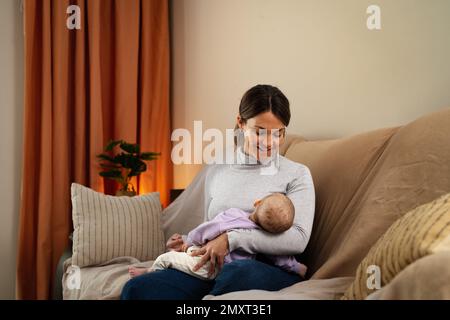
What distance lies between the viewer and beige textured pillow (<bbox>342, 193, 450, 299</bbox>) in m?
0.80

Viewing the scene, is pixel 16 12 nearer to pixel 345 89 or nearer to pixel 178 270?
pixel 345 89

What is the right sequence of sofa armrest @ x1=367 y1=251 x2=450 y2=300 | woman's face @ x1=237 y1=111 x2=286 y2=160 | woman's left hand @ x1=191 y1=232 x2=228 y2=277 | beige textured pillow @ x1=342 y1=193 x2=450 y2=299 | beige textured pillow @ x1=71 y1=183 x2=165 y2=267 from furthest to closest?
1. beige textured pillow @ x1=71 y1=183 x2=165 y2=267
2. woman's face @ x1=237 y1=111 x2=286 y2=160
3. woman's left hand @ x1=191 y1=232 x2=228 y2=277
4. beige textured pillow @ x1=342 y1=193 x2=450 y2=299
5. sofa armrest @ x1=367 y1=251 x2=450 y2=300

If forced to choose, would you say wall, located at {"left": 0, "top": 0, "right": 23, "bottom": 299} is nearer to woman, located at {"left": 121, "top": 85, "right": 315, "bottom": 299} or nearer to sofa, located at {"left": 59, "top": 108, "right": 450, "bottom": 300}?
sofa, located at {"left": 59, "top": 108, "right": 450, "bottom": 300}

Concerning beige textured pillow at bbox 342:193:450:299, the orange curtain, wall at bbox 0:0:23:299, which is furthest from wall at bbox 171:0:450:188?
wall at bbox 0:0:23:299

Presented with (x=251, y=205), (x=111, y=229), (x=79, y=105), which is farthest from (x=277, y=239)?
(x=79, y=105)

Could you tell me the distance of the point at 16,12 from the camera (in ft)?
9.51

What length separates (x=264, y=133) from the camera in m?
1.51

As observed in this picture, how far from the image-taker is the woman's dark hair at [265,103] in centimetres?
151

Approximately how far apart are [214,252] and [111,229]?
0.93 metres

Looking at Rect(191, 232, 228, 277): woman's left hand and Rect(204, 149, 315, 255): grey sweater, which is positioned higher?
Rect(204, 149, 315, 255): grey sweater

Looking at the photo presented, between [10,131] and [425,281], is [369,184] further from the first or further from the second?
[10,131]

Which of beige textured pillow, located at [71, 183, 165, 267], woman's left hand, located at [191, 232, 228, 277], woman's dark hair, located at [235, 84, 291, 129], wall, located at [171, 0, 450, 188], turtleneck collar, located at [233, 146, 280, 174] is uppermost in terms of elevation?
wall, located at [171, 0, 450, 188]

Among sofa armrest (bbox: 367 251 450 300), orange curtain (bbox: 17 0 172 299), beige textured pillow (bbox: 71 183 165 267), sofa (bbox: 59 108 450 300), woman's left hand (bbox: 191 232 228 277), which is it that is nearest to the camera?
sofa armrest (bbox: 367 251 450 300)
